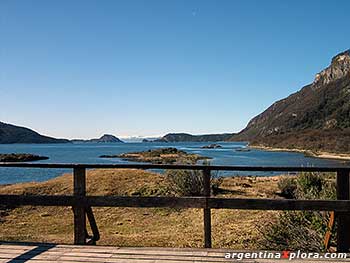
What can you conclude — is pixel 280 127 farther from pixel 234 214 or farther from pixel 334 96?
pixel 234 214

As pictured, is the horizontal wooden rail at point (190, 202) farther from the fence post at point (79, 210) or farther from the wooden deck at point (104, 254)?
the wooden deck at point (104, 254)

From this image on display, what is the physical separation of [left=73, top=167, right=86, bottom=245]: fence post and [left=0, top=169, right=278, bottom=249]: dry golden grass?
7.80 feet

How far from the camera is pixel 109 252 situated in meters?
4.62

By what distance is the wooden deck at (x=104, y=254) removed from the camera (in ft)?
14.1

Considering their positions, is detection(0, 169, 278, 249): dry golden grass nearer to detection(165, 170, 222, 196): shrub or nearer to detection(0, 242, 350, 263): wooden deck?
detection(165, 170, 222, 196): shrub

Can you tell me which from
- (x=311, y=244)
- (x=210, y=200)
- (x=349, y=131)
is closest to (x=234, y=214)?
(x=311, y=244)

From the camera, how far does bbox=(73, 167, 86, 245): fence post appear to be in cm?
505

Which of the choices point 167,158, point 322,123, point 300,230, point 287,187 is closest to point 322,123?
point 322,123

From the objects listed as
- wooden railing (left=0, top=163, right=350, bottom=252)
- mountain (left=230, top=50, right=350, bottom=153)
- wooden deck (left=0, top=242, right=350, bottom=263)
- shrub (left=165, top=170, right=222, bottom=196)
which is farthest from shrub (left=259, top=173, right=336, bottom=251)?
mountain (left=230, top=50, right=350, bottom=153)

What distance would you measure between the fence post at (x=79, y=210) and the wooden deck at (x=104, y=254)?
0.69ft

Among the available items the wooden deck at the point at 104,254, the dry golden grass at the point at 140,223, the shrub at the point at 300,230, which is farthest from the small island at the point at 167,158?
the wooden deck at the point at 104,254

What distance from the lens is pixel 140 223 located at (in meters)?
10.3

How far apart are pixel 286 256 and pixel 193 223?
18.4 feet

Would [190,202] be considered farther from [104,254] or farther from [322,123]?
[322,123]
